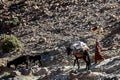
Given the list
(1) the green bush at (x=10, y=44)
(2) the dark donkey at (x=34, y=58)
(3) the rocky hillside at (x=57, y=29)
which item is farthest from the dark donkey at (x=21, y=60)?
(1) the green bush at (x=10, y=44)

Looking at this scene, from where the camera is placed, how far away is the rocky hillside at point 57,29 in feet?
83.3

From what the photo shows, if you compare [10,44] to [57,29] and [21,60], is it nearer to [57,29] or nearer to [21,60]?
[57,29]

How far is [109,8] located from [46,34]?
5170 mm

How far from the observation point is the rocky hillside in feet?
83.3

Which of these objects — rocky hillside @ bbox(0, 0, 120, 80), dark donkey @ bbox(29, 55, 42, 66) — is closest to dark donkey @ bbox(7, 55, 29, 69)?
dark donkey @ bbox(29, 55, 42, 66)

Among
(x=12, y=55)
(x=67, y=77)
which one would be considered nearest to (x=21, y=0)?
(x=12, y=55)

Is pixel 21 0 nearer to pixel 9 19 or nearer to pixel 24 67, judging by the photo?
pixel 9 19

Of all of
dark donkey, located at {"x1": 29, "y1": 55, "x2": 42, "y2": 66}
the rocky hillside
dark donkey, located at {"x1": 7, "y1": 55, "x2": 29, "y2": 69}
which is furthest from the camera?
dark donkey, located at {"x1": 29, "y1": 55, "x2": 42, "y2": 66}

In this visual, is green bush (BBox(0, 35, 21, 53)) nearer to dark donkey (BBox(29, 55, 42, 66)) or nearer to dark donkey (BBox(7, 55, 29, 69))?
dark donkey (BBox(7, 55, 29, 69))

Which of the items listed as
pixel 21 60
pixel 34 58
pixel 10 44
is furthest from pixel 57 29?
pixel 21 60

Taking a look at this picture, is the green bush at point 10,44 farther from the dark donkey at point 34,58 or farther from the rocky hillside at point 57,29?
the dark donkey at point 34,58

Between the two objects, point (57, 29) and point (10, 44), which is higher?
point (57, 29)

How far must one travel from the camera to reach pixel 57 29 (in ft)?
113

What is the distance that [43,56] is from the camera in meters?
29.8
